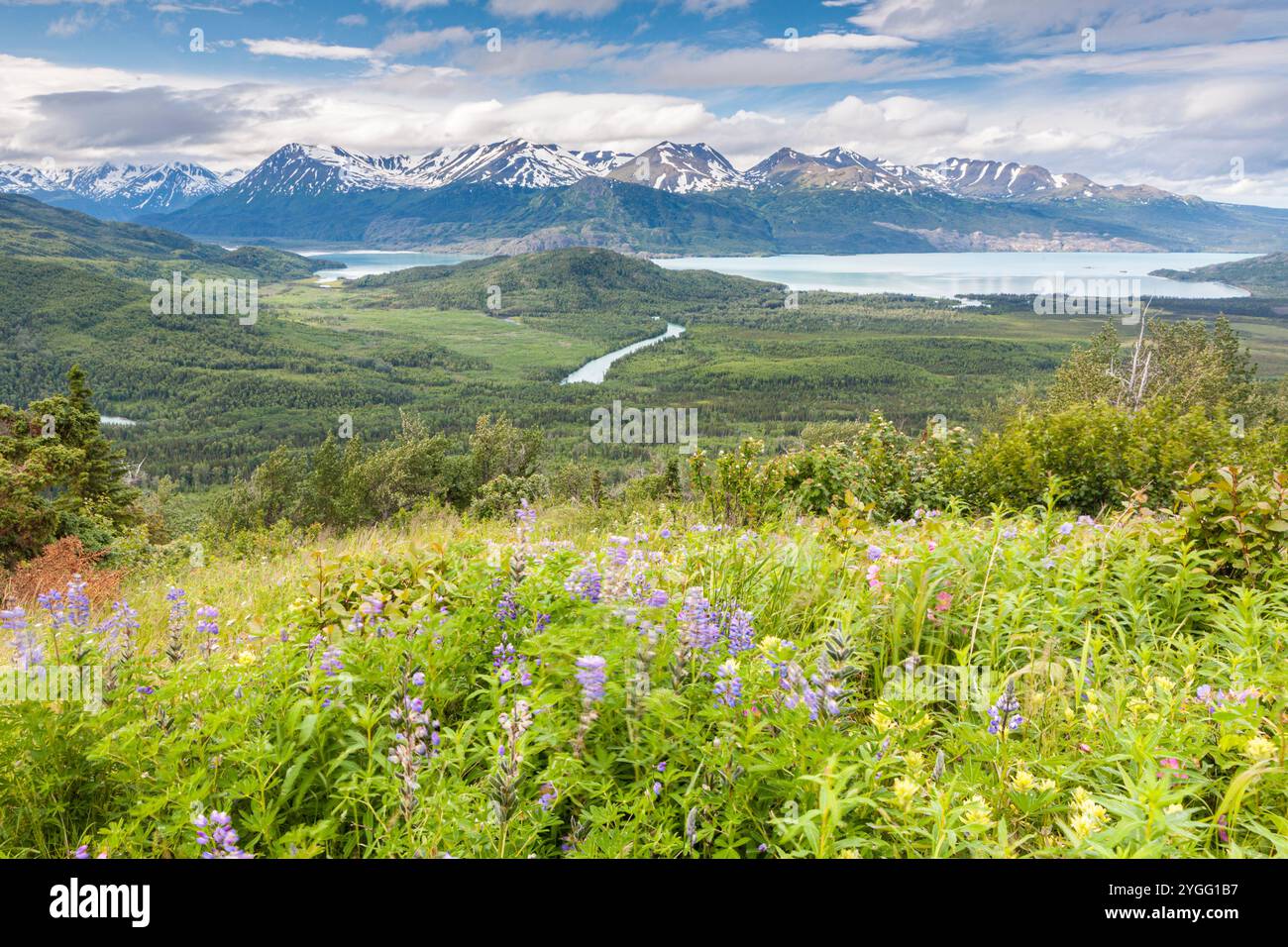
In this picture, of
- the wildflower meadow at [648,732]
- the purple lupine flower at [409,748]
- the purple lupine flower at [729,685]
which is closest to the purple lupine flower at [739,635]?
the wildflower meadow at [648,732]

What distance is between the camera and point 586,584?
12.3 ft

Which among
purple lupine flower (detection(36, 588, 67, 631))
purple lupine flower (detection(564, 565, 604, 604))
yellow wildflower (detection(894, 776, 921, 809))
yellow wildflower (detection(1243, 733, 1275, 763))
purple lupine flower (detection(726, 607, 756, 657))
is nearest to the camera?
yellow wildflower (detection(894, 776, 921, 809))

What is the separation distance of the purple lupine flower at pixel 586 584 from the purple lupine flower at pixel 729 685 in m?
1.10

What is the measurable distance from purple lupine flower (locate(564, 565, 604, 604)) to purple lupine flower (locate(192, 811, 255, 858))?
180 centimetres

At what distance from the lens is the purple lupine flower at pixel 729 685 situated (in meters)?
2.57

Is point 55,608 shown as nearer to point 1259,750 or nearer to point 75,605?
point 75,605

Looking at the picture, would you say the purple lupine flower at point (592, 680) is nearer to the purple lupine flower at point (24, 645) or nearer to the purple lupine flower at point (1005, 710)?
the purple lupine flower at point (1005, 710)

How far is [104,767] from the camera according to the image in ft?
8.56

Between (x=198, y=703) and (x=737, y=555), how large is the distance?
2970 mm

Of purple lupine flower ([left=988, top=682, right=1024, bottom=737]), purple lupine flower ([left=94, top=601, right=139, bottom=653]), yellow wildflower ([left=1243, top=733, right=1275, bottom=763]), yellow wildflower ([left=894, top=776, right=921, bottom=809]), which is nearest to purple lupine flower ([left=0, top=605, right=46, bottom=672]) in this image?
purple lupine flower ([left=94, top=601, right=139, bottom=653])

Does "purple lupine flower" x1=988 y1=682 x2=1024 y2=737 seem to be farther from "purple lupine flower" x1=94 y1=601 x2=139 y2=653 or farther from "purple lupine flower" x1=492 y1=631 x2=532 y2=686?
"purple lupine flower" x1=94 y1=601 x2=139 y2=653

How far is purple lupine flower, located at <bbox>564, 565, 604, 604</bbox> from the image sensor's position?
3648mm

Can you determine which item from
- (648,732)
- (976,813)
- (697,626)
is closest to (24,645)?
(648,732)

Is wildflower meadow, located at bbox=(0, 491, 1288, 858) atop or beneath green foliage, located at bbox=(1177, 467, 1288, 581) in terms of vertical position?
beneath
